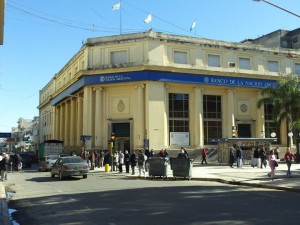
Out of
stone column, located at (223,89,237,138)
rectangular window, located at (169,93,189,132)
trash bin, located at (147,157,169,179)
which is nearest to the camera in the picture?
trash bin, located at (147,157,169,179)

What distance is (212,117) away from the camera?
4791 cm

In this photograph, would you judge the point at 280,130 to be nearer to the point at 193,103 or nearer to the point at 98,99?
the point at 193,103

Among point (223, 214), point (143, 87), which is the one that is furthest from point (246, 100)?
point (223, 214)

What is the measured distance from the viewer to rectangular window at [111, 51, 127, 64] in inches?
1777

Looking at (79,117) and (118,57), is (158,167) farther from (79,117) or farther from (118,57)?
(79,117)

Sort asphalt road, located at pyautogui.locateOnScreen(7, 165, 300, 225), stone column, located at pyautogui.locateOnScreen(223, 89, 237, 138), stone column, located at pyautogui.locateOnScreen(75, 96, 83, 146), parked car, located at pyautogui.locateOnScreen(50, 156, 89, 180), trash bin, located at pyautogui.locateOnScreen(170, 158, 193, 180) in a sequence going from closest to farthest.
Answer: asphalt road, located at pyautogui.locateOnScreen(7, 165, 300, 225), trash bin, located at pyautogui.locateOnScreen(170, 158, 193, 180), parked car, located at pyautogui.locateOnScreen(50, 156, 89, 180), stone column, located at pyautogui.locateOnScreen(223, 89, 237, 138), stone column, located at pyautogui.locateOnScreen(75, 96, 83, 146)

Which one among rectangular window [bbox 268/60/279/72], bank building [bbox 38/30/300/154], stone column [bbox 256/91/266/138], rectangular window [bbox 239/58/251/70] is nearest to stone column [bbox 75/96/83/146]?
bank building [bbox 38/30/300/154]

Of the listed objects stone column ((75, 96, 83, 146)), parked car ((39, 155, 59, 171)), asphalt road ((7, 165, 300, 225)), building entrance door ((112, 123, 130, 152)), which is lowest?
asphalt road ((7, 165, 300, 225))

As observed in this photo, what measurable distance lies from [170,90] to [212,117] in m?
6.41

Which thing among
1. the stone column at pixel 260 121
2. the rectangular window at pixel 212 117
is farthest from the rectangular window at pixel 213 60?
the stone column at pixel 260 121

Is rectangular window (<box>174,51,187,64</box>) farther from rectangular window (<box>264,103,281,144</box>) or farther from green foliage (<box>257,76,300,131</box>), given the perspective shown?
rectangular window (<box>264,103,281,144</box>)

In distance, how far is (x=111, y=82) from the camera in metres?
44.6

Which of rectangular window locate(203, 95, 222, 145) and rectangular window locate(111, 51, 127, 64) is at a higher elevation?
rectangular window locate(111, 51, 127, 64)

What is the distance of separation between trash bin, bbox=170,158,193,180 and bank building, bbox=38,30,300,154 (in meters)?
18.4
